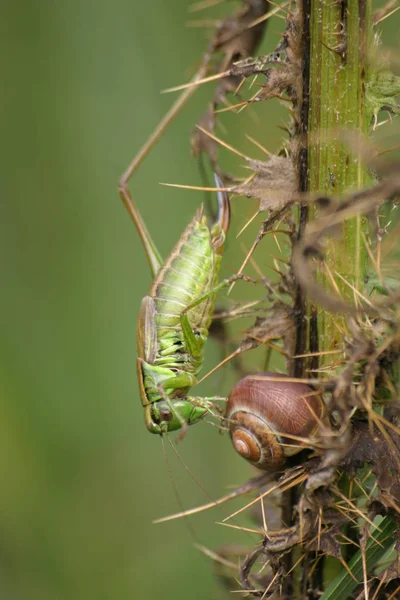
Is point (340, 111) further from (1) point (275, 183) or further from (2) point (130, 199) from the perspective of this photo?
(2) point (130, 199)

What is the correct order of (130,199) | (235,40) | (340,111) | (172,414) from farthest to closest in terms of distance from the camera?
1. (130,199)
2. (172,414)
3. (235,40)
4. (340,111)

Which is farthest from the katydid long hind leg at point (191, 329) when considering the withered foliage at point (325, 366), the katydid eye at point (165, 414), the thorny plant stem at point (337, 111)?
the thorny plant stem at point (337, 111)

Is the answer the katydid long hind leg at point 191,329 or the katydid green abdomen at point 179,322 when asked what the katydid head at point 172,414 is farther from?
the katydid long hind leg at point 191,329

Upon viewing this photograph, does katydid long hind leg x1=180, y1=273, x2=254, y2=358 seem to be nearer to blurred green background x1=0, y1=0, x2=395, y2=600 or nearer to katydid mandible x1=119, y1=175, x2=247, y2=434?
katydid mandible x1=119, y1=175, x2=247, y2=434

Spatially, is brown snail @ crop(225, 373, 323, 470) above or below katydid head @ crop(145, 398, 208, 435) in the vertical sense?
above

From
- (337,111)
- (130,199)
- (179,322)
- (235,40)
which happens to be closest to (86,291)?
(130,199)

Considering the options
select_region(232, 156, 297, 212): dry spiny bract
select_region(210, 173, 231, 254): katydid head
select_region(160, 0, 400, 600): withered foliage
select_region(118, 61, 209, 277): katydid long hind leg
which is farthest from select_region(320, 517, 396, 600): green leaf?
select_region(118, 61, 209, 277): katydid long hind leg

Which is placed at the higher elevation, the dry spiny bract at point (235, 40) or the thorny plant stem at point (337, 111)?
the dry spiny bract at point (235, 40)
